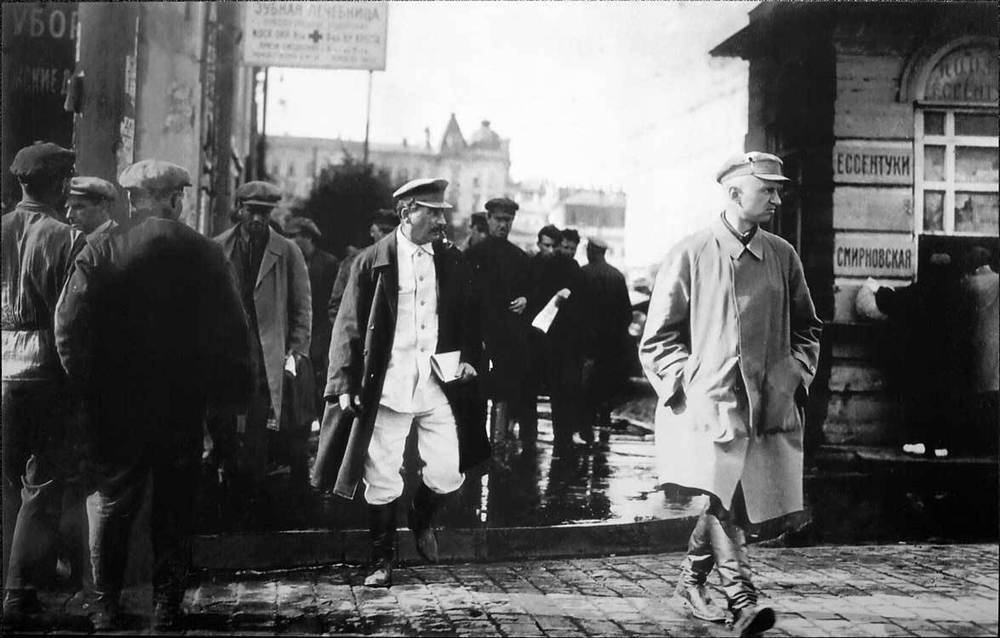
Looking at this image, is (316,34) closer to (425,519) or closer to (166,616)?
(425,519)

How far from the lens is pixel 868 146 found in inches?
258

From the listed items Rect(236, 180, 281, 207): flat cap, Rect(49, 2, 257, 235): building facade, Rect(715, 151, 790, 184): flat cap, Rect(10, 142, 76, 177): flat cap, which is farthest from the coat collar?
Rect(10, 142, 76, 177): flat cap

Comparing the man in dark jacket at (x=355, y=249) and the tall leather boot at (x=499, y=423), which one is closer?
the man in dark jacket at (x=355, y=249)

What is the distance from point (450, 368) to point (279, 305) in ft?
4.85

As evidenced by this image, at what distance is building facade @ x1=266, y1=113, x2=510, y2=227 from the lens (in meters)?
6.25

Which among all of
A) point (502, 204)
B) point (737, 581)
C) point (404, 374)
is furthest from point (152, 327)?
point (737, 581)

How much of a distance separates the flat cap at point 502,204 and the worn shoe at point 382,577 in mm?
2174

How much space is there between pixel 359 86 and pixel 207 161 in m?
1.38

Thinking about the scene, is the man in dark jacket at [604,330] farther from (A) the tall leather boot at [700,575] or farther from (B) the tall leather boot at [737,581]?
(B) the tall leather boot at [737,581]

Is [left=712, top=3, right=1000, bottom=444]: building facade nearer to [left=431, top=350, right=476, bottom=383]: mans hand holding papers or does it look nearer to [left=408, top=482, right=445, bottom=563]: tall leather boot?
[left=431, top=350, right=476, bottom=383]: mans hand holding papers

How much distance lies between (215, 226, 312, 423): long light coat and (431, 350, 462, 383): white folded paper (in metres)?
1.22

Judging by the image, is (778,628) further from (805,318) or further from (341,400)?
(341,400)

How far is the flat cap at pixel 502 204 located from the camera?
6465mm

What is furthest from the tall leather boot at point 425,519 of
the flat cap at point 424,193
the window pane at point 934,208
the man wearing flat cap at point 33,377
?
the window pane at point 934,208
